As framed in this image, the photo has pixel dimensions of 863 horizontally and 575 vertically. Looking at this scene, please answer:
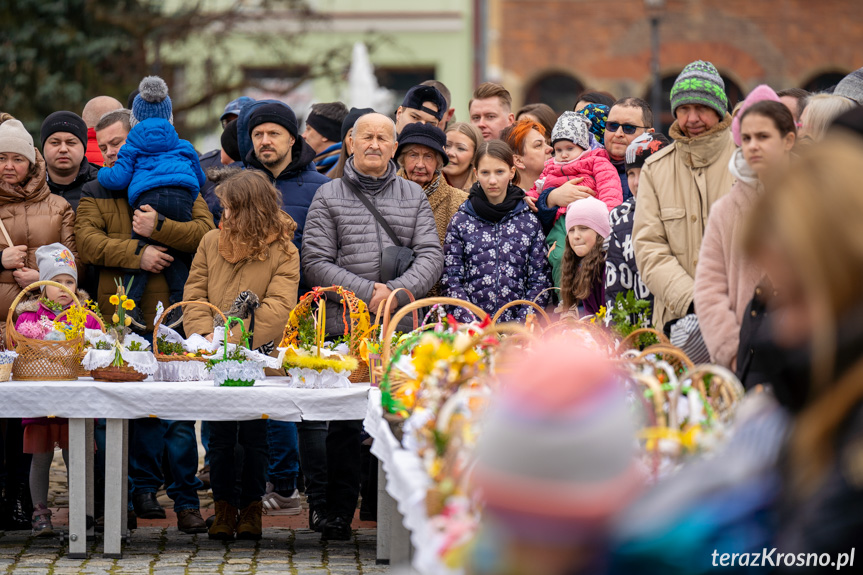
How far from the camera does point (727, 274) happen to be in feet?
14.8

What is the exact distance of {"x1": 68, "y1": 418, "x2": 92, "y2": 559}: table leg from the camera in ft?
17.6

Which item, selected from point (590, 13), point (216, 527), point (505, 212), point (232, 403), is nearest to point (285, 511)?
point (216, 527)

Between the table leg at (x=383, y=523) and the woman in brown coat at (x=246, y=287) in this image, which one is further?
the woman in brown coat at (x=246, y=287)

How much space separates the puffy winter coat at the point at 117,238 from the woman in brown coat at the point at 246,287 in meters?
0.34

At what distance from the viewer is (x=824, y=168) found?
1837mm

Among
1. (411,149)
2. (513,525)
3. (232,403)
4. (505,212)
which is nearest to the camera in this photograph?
(513,525)

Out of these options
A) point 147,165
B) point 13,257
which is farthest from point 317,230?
point 13,257

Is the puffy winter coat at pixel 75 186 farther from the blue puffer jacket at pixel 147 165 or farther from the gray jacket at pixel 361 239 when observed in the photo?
the gray jacket at pixel 361 239

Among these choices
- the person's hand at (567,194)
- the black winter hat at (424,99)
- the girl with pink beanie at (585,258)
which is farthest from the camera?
the black winter hat at (424,99)

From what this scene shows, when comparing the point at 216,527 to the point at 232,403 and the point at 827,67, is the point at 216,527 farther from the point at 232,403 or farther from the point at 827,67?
the point at 827,67

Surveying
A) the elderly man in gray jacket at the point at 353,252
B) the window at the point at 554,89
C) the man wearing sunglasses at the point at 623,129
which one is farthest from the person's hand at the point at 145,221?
the window at the point at 554,89

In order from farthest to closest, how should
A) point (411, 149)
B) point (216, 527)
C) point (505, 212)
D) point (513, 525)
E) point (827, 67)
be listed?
point (827, 67) → point (411, 149) → point (505, 212) → point (216, 527) → point (513, 525)

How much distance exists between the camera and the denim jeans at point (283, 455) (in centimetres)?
645

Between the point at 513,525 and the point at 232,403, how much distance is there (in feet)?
12.1
